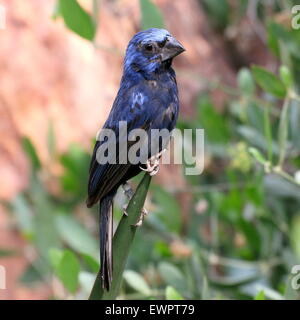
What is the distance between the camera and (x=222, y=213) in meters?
3.91

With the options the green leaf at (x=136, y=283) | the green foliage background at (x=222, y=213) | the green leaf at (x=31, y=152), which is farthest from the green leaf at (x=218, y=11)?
the green leaf at (x=136, y=283)

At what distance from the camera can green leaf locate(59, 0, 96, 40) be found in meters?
3.05

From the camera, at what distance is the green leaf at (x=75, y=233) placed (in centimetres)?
396

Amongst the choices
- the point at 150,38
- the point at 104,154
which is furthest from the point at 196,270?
the point at 150,38

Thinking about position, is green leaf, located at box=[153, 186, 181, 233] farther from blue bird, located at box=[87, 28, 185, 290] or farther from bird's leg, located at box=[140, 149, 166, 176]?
bird's leg, located at box=[140, 149, 166, 176]

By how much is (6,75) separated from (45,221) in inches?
61.4

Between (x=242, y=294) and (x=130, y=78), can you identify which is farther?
(x=242, y=294)

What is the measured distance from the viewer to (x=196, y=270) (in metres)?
3.61

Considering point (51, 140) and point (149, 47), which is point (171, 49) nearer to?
point (149, 47)

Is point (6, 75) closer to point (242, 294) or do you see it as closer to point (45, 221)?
point (45, 221)

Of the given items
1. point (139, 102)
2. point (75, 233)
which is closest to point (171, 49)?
point (139, 102)

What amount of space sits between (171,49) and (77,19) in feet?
1.41

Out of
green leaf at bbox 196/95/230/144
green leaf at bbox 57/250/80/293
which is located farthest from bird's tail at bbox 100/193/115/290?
green leaf at bbox 196/95/230/144

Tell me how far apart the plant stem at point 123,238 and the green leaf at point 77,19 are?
0.89 metres
